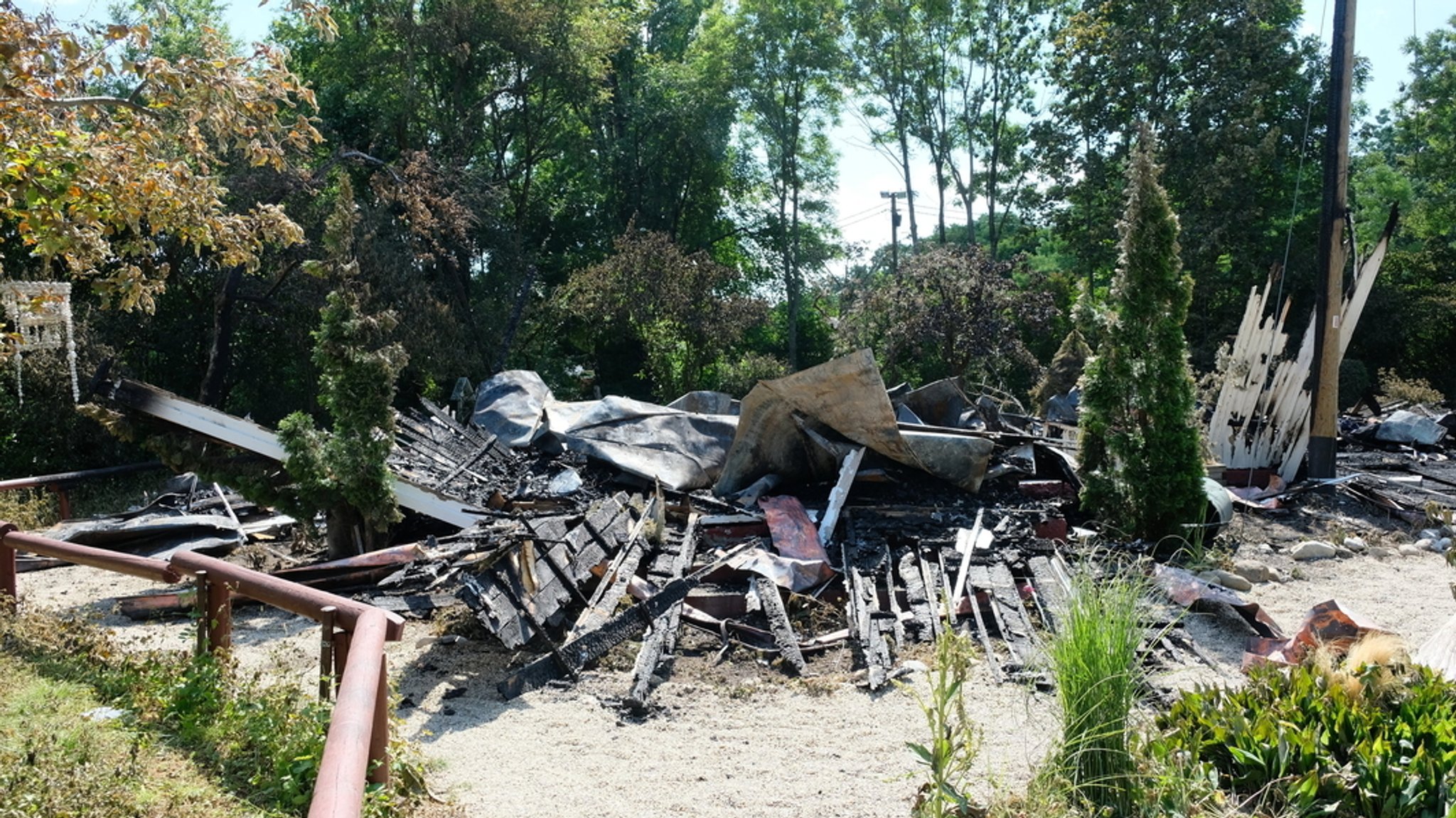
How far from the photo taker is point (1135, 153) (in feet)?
33.1

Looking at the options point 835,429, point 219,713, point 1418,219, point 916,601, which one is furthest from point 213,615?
point 1418,219

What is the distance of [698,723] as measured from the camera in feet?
20.0

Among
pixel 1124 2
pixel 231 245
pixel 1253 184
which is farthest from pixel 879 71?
pixel 231 245

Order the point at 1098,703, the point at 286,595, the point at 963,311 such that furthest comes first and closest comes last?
the point at 963,311 → the point at 286,595 → the point at 1098,703

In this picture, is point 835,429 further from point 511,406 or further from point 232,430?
point 511,406

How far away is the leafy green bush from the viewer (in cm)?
384

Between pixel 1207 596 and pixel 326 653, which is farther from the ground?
pixel 326 653

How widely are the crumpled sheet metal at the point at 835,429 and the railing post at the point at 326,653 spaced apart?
615 centimetres

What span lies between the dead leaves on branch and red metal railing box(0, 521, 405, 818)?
1699mm

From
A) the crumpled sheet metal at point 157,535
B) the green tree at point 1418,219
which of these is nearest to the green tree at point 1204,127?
the green tree at point 1418,219

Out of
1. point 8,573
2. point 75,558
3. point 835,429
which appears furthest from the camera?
point 835,429

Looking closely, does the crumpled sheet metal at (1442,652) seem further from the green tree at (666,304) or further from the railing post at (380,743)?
the green tree at (666,304)

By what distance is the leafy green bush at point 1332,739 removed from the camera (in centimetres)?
384

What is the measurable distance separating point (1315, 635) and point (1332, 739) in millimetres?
2238
